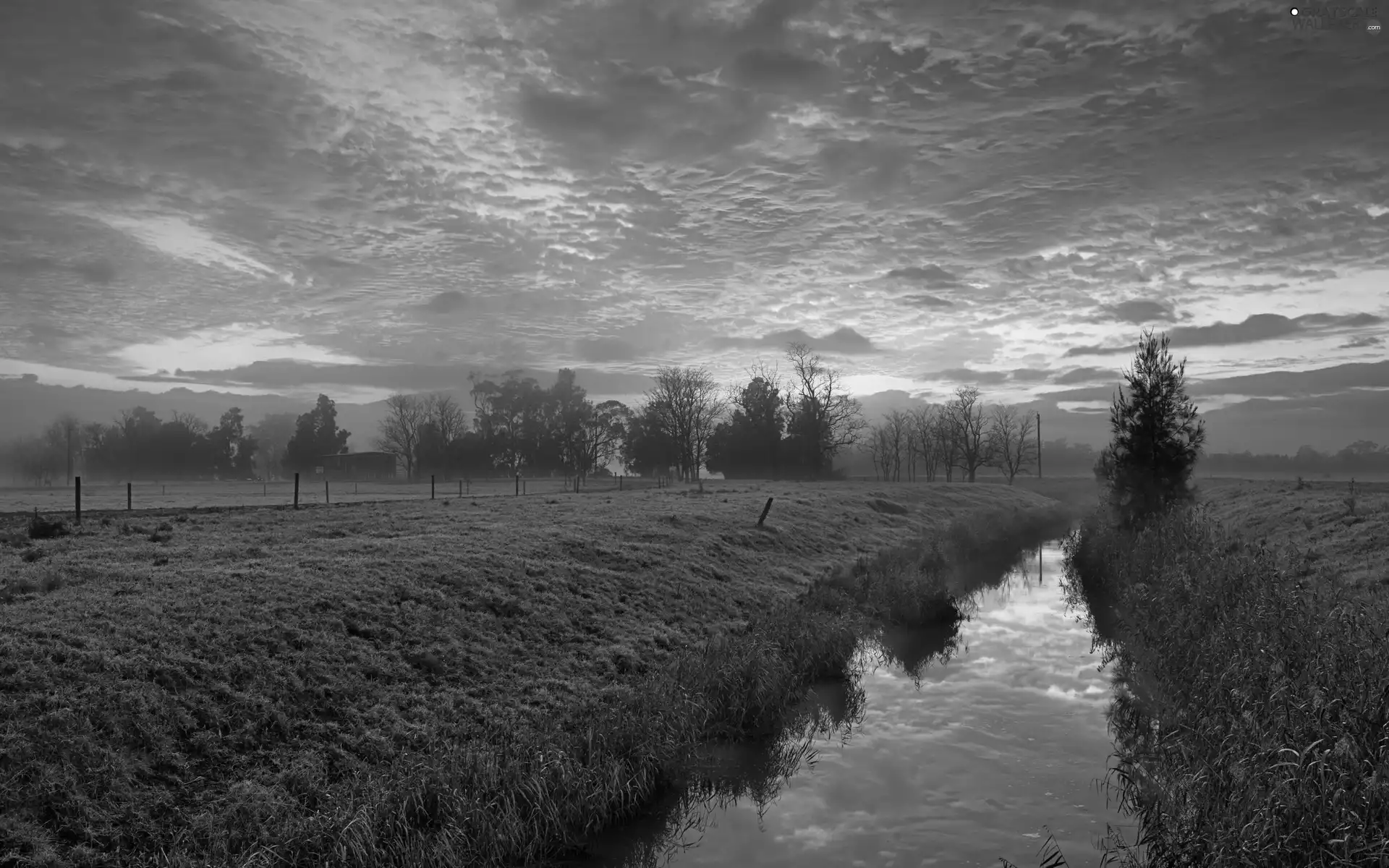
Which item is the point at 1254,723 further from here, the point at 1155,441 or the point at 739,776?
the point at 1155,441

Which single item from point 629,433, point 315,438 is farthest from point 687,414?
point 315,438

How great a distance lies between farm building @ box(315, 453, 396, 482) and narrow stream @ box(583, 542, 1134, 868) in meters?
110

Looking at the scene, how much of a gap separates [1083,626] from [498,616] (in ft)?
55.4

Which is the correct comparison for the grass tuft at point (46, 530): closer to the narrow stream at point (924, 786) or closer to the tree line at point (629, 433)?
the narrow stream at point (924, 786)

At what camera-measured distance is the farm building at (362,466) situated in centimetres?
11631

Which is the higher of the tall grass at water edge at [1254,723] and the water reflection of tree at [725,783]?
the tall grass at water edge at [1254,723]

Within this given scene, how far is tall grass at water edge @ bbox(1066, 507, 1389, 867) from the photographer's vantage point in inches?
281

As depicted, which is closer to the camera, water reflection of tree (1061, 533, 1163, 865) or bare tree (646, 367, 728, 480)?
water reflection of tree (1061, 533, 1163, 865)

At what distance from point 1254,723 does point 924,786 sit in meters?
4.68

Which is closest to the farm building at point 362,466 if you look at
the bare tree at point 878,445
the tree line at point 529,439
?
the tree line at point 529,439

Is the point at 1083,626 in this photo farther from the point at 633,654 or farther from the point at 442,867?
the point at 442,867

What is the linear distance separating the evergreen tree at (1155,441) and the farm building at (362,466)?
333 feet

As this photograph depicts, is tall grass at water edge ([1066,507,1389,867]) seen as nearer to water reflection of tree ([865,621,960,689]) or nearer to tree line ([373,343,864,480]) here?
water reflection of tree ([865,621,960,689])

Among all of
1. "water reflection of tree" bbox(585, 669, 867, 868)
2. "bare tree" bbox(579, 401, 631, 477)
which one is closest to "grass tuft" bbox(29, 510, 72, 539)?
"water reflection of tree" bbox(585, 669, 867, 868)
